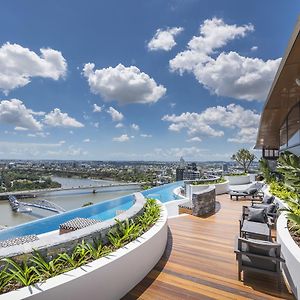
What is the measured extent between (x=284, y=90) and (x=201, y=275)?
26.3 feet

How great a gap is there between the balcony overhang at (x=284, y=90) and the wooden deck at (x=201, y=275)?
502 cm

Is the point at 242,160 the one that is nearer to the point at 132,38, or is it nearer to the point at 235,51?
the point at 235,51

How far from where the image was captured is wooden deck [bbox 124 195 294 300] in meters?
3.62

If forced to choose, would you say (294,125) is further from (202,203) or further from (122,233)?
(122,233)

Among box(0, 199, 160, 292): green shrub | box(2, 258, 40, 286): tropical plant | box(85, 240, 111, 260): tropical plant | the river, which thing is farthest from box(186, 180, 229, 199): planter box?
the river

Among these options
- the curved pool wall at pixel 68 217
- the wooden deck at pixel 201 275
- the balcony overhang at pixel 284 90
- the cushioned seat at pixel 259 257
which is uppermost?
the balcony overhang at pixel 284 90

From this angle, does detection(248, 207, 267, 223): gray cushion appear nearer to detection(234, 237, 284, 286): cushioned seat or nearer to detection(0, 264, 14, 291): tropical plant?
detection(234, 237, 284, 286): cushioned seat

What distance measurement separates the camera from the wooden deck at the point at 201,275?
3.62 m

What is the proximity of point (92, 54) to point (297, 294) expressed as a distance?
21936 mm

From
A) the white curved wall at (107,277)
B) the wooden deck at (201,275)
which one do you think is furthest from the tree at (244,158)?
the white curved wall at (107,277)

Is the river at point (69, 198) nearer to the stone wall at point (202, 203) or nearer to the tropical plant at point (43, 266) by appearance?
the stone wall at point (202, 203)

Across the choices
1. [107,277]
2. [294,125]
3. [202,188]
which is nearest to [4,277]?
[107,277]

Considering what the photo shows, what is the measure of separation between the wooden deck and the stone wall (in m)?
1.97

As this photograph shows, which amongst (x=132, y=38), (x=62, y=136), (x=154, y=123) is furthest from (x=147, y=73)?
(x=62, y=136)
